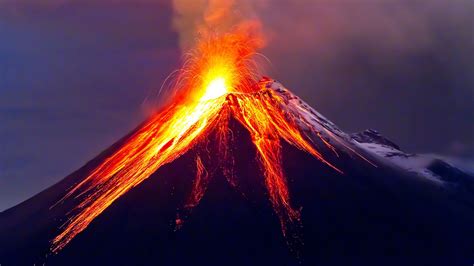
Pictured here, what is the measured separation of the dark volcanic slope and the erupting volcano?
0.10 meters

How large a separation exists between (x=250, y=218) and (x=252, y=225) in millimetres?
652

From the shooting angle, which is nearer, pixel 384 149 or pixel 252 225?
pixel 252 225

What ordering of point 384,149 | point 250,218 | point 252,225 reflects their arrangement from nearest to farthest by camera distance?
point 252,225
point 250,218
point 384,149

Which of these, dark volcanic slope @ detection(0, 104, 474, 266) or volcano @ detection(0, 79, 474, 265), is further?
volcano @ detection(0, 79, 474, 265)

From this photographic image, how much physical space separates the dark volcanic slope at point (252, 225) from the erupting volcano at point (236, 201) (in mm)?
98

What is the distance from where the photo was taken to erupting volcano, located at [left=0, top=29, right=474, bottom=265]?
5766cm

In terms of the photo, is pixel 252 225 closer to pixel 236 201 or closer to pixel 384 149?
pixel 236 201

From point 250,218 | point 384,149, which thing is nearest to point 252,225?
point 250,218

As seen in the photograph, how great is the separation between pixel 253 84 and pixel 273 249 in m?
22.6

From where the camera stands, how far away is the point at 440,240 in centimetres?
6425

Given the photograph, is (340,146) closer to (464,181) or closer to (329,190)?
(329,190)

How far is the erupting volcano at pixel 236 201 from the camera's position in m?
57.7

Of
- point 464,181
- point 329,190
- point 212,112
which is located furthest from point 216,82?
point 464,181

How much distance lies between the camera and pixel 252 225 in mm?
58844
